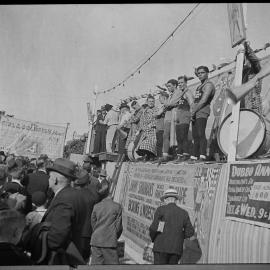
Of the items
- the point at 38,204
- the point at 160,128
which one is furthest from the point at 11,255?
the point at 160,128

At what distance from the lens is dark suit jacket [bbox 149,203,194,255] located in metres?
3.68

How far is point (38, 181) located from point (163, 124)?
4.72ft

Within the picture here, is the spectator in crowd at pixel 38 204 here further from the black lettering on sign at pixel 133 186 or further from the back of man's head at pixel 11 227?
the black lettering on sign at pixel 133 186

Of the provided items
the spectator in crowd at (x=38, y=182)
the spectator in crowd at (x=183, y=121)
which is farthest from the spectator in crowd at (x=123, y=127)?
the spectator in crowd at (x=38, y=182)

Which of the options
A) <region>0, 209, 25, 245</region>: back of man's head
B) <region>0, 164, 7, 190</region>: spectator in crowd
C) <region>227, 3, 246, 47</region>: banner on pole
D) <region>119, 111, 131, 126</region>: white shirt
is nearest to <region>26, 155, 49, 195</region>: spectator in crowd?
<region>0, 164, 7, 190</region>: spectator in crowd

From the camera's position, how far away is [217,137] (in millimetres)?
3934

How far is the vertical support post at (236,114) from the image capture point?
3779mm

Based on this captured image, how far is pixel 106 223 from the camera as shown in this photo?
3.90m

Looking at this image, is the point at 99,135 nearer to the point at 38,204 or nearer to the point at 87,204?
the point at 87,204

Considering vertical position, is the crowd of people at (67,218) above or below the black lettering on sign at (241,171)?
below

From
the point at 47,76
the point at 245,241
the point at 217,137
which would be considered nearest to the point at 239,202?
the point at 245,241

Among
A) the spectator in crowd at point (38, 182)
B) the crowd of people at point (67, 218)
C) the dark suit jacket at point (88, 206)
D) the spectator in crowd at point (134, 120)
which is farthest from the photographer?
the spectator in crowd at point (38, 182)

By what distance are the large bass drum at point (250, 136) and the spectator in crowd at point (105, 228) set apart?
1216 mm

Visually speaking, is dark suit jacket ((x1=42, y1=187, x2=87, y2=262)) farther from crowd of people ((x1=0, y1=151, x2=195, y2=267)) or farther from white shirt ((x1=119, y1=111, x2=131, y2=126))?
white shirt ((x1=119, y1=111, x2=131, y2=126))
